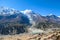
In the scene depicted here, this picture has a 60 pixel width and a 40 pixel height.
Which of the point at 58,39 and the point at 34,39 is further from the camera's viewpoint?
the point at 34,39

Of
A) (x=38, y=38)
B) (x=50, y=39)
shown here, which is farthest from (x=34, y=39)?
(x=50, y=39)

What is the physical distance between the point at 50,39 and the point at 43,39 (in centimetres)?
170

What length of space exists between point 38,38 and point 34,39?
3.33 feet

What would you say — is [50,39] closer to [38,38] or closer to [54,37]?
[54,37]

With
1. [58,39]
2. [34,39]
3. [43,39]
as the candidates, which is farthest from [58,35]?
[34,39]

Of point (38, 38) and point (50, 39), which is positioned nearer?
point (50, 39)

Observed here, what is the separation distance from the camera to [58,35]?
36.3 meters

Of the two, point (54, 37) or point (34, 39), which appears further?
point (34, 39)

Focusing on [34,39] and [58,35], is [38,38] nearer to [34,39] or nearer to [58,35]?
[34,39]

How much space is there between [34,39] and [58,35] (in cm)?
586

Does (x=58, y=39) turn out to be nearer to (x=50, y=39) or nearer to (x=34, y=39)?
(x=50, y=39)

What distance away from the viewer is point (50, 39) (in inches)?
1406

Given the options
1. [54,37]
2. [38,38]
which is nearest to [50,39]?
[54,37]

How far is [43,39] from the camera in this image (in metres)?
36.5
